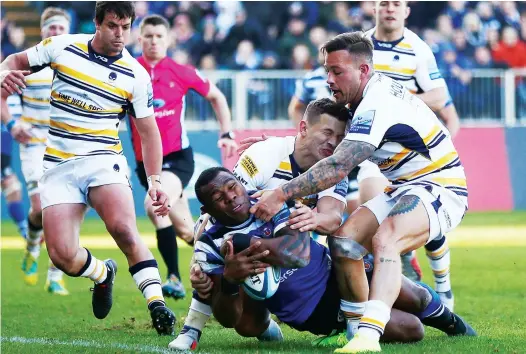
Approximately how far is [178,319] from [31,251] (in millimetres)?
3481

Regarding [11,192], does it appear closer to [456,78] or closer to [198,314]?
[198,314]

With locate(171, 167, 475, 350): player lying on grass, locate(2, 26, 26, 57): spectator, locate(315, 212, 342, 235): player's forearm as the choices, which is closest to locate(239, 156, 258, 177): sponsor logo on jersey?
locate(171, 167, 475, 350): player lying on grass

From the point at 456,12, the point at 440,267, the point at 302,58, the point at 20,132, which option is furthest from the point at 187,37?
the point at 440,267

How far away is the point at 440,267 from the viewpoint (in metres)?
8.50

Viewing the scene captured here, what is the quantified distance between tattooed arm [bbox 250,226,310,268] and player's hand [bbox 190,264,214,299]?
42 cm

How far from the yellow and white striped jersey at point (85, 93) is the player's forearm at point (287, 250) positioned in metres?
Answer: 2.09

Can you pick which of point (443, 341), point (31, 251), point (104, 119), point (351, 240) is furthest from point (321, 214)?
point (31, 251)

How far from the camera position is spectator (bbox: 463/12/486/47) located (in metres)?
21.0

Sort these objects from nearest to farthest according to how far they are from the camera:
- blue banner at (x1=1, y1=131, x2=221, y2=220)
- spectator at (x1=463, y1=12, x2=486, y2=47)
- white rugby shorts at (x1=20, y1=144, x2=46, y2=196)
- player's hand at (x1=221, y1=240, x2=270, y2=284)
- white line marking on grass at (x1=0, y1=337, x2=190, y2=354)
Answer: player's hand at (x1=221, y1=240, x2=270, y2=284)
white line marking on grass at (x1=0, y1=337, x2=190, y2=354)
white rugby shorts at (x1=20, y1=144, x2=46, y2=196)
blue banner at (x1=1, y1=131, x2=221, y2=220)
spectator at (x1=463, y1=12, x2=486, y2=47)

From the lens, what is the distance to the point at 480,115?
20.0 metres

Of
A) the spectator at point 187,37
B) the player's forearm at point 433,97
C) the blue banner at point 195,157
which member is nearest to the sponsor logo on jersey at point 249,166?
the player's forearm at point 433,97

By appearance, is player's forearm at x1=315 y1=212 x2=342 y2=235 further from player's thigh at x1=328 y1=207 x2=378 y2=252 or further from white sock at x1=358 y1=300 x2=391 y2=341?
white sock at x1=358 y1=300 x2=391 y2=341

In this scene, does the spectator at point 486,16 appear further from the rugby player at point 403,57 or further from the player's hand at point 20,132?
the player's hand at point 20,132

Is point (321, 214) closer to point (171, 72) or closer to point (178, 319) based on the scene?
point (178, 319)
